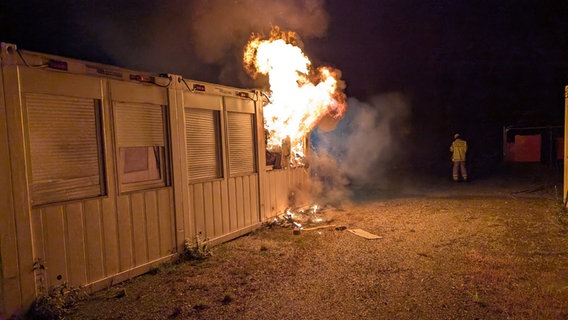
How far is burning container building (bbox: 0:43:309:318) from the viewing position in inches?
172

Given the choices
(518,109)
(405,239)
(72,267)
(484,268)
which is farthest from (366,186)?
(518,109)

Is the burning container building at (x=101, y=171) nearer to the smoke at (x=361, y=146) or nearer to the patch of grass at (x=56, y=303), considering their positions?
the patch of grass at (x=56, y=303)

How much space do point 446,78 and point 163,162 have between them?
27.3m

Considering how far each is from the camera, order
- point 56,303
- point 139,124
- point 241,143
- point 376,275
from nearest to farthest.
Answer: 1. point 56,303
2. point 376,275
3. point 139,124
4. point 241,143

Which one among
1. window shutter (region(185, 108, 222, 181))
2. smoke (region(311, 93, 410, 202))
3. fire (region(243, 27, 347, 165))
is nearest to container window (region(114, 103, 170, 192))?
window shutter (region(185, 108, 222, 181))

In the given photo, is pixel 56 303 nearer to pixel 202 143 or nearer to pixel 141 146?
pixel 141 146

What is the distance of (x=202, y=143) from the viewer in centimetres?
736

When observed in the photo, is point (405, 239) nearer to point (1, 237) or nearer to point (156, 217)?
point (156, 217)

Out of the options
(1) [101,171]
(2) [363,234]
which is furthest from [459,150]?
(1) [101,171]

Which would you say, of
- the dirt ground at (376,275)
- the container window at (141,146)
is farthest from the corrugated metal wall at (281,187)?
the container window at (141,146)

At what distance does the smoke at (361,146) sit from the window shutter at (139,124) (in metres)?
7.19

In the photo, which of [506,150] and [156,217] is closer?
[156,217]

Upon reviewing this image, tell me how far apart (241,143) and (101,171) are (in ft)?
11.7

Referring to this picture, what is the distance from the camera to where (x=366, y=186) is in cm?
1642
